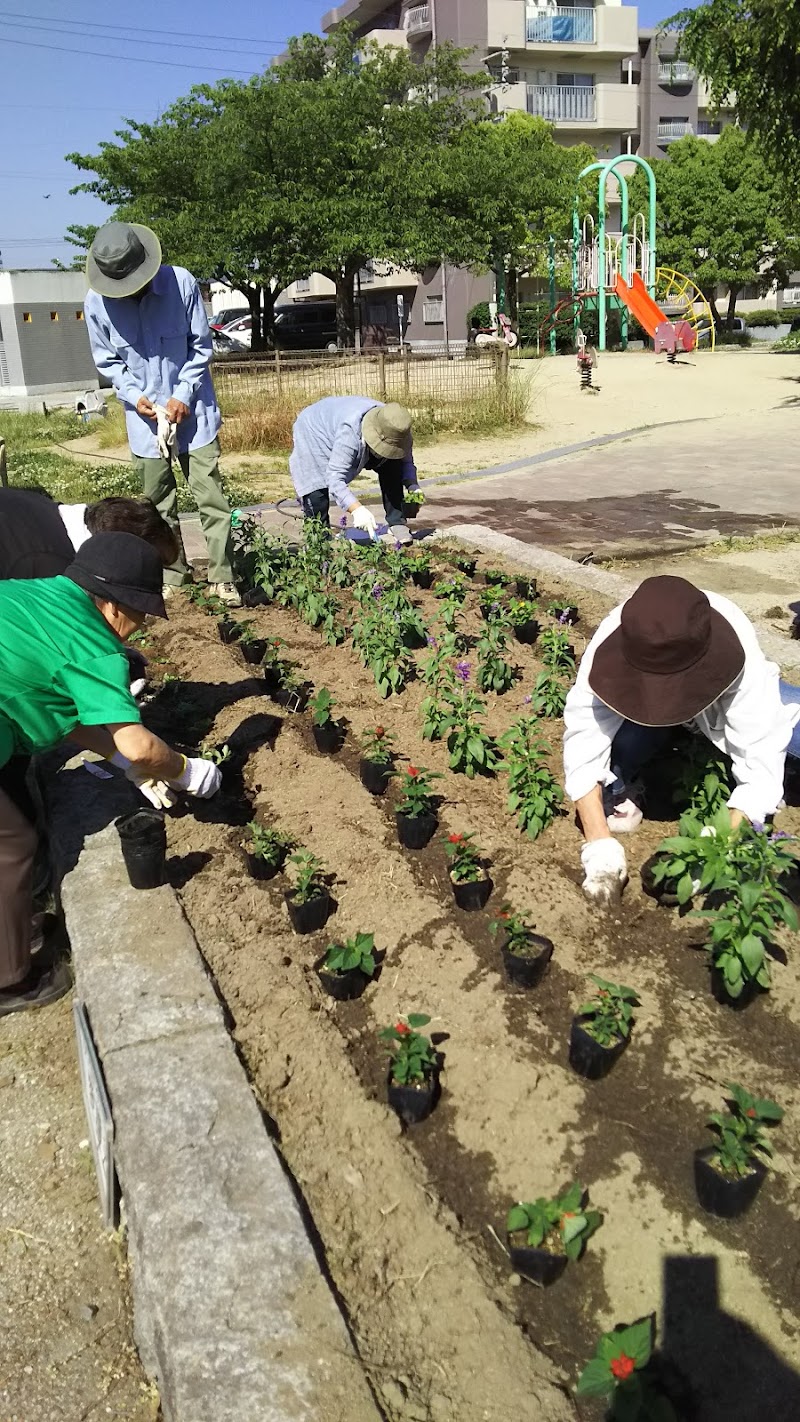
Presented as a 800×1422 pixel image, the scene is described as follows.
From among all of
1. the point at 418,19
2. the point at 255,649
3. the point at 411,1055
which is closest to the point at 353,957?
the point at 411,1055

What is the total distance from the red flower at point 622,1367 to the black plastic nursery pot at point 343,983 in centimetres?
115

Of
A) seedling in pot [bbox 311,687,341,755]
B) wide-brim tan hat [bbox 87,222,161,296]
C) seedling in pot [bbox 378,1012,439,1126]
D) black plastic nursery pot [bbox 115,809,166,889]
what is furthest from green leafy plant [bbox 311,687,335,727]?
wide-brim tan hat [bbox 87,222,161,296]

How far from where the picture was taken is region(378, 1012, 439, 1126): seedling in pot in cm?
216

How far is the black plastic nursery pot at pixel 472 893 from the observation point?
2838mm

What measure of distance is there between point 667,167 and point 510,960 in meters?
38.9

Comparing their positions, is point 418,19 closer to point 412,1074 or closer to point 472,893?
point 472,893

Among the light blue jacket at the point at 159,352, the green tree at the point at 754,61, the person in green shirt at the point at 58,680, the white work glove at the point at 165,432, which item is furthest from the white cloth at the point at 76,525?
the green tree at the point at 754,61

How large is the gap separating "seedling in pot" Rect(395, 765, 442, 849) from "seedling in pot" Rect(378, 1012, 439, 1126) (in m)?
1.00

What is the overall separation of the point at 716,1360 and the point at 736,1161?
321mm

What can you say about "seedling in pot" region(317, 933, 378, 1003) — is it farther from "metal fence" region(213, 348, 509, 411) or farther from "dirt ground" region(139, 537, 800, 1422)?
"metal fence" region(213, 348, 509, 411)

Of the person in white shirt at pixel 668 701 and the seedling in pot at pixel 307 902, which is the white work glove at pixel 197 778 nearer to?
the seedling in pot at pixel 307 902

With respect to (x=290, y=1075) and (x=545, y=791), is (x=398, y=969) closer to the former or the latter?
(x=290, y=1075)

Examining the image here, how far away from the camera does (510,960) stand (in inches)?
99.7

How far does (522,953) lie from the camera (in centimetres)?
252
